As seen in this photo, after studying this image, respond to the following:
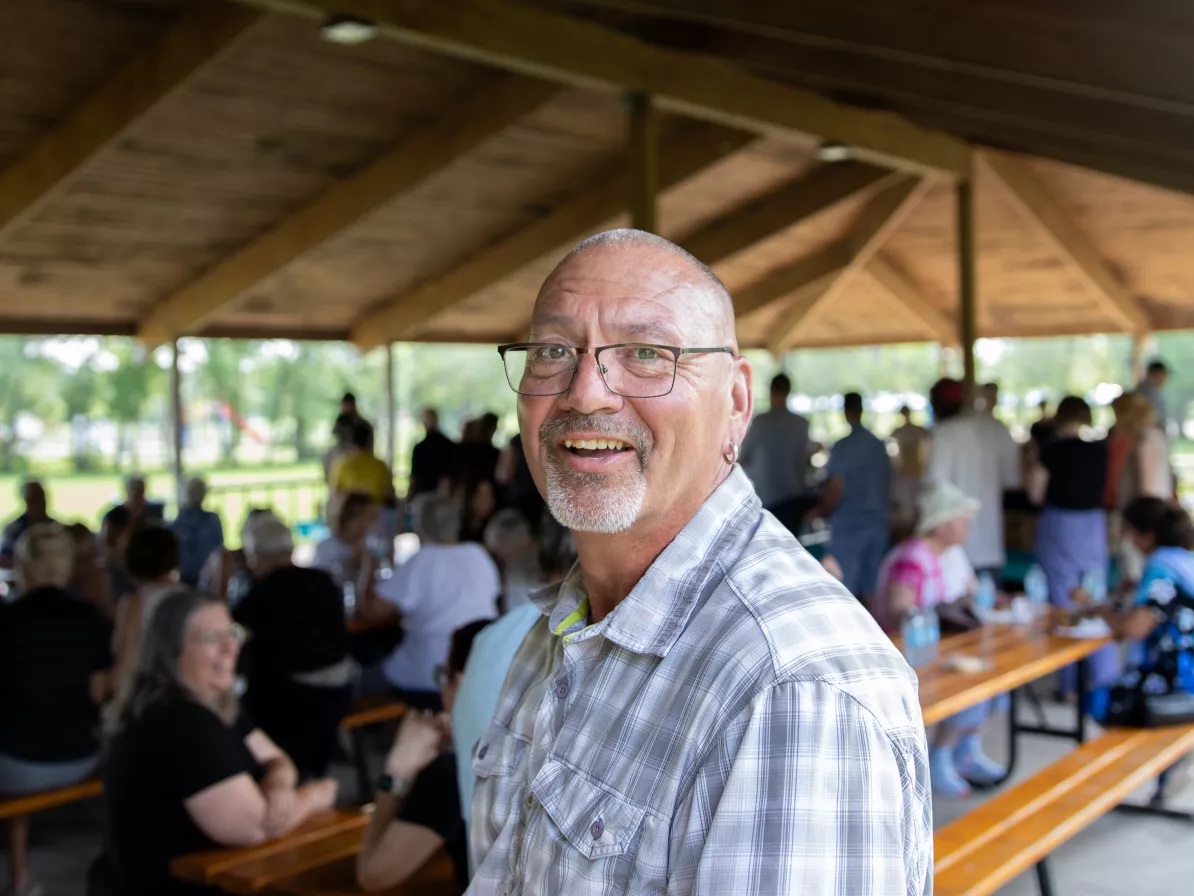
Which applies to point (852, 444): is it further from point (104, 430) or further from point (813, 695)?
point (104, 430)

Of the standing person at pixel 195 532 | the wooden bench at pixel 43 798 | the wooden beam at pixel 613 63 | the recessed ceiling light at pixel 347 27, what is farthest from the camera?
the standing person at pixel 195 532

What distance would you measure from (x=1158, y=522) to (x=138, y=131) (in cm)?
591

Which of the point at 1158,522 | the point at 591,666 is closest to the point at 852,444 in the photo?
the point at 1158,522

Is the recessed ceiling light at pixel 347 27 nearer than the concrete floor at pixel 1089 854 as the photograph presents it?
No

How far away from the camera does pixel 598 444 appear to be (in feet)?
4.04

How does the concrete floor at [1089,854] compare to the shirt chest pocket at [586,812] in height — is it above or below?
below

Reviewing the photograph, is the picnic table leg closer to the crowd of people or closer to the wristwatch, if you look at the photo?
the crowd of people

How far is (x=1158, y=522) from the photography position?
4262mm

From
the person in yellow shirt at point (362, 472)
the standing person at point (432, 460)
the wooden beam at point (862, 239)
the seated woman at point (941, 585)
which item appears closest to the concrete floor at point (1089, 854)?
the seated woman at point (941, 585)

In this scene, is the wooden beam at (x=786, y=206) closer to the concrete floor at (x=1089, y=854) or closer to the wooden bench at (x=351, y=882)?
the concrete floor at (x=1089, y=854)

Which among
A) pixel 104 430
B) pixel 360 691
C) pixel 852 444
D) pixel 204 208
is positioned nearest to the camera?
pixel 360 691

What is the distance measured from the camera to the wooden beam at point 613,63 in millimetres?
5230

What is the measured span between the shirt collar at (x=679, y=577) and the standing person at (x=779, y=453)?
608cm

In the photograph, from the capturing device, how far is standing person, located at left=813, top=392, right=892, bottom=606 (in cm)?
683
